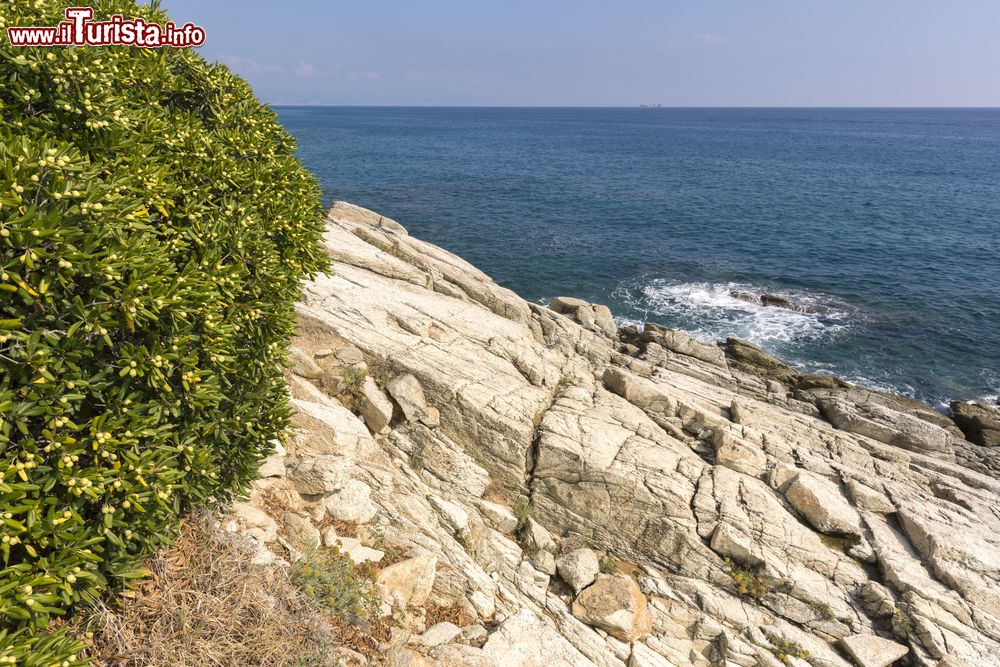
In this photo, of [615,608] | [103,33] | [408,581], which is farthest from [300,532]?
[103,33]

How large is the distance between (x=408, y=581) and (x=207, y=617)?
Result: 14.8 ft

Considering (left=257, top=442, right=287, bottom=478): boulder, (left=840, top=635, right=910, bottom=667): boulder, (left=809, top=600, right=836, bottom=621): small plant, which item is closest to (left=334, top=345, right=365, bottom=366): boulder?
(left=257, top=442, right=287, bottom=478): boulder

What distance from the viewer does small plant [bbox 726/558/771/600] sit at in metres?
14.9

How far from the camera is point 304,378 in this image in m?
15.7

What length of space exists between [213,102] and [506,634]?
12.2 m

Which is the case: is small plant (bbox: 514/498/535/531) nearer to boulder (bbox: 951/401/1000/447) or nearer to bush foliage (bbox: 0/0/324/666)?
bush foliage (bbox: 0/0/324/666)

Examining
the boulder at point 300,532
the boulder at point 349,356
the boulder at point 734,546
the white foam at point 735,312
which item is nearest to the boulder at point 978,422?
the white foam at point 735,312

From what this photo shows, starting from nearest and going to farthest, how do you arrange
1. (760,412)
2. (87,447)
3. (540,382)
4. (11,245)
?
(11,245), (87,447), (540,382), (760,412)

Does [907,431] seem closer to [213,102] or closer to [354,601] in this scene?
[354,601]

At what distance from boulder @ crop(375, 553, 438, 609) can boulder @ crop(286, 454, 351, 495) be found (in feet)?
7.83

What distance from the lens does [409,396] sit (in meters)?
16.3

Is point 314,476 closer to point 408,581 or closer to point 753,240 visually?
point 408,581

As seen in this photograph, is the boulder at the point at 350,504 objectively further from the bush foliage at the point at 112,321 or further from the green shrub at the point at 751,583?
the green shrub at the point at 751,583

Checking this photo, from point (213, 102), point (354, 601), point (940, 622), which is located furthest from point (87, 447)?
point (940, 622)
